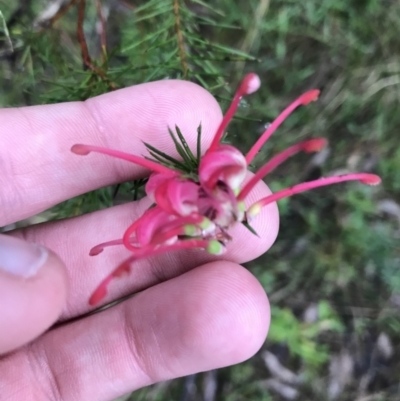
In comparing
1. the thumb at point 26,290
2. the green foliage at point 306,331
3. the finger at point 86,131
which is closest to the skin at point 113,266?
the finger at point 86,131

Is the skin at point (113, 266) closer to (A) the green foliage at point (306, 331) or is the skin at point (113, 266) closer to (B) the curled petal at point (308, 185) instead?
(B) the curled petal at point (308, 185)

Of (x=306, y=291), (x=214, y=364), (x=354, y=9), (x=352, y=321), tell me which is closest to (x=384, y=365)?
(x=352, y=321)

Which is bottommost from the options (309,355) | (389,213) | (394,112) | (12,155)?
(309,355)

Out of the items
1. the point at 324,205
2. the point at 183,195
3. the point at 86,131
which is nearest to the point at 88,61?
the point at 86,131

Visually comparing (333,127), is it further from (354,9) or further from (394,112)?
(354,9)

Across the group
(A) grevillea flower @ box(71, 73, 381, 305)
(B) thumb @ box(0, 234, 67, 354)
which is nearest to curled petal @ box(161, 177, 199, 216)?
(A) grevillea flower @ box(71, 73, 381, 305)

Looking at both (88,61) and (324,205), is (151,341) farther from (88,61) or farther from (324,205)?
(324,205)
